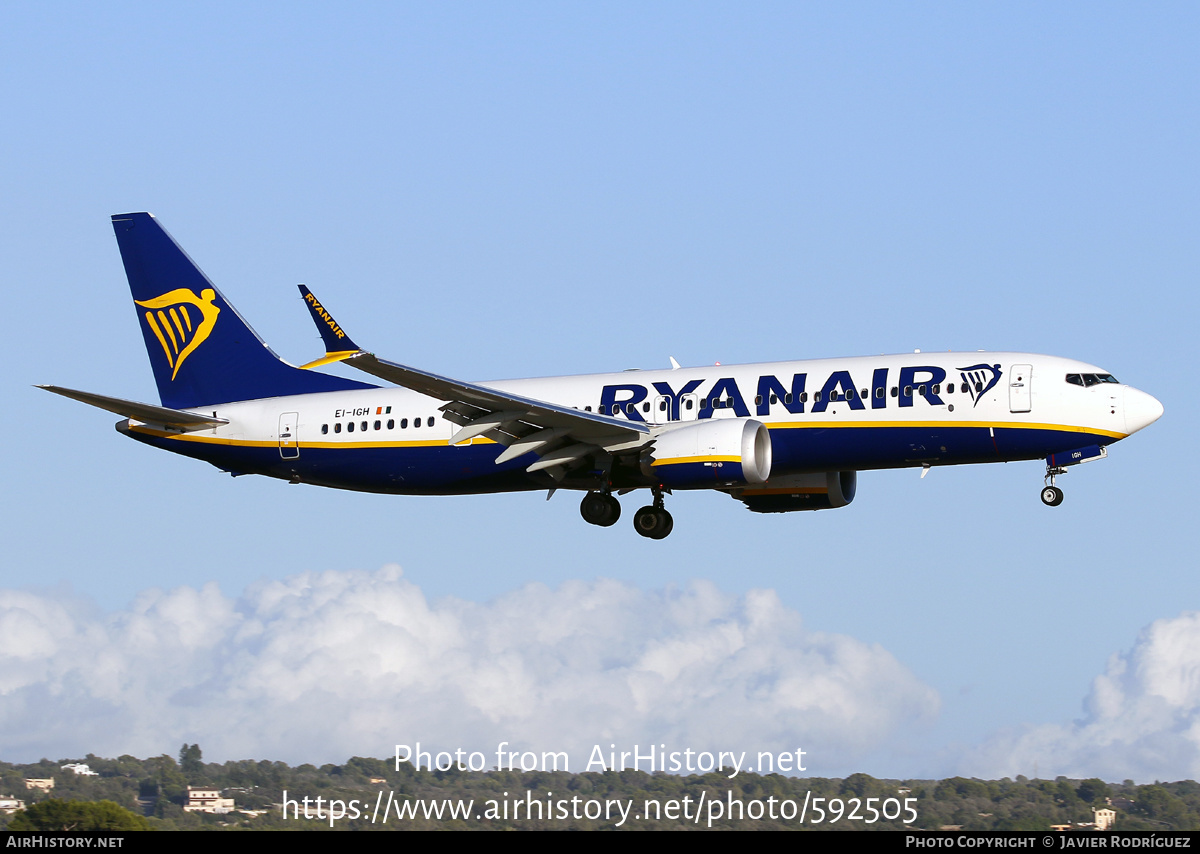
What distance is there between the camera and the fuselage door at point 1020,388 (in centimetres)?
4322

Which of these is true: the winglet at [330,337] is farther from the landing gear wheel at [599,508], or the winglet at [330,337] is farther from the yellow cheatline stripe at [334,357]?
the landing gear wheel at [599,508]

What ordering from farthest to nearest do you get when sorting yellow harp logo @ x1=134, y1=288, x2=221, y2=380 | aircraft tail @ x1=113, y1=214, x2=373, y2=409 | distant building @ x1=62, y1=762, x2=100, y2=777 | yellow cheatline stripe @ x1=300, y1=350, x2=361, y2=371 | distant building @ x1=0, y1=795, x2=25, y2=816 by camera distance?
1. distant building @ x1=62, y1=762, x2=100, y2=777
2. distant building @ x1=0, y1=795, x2=25, y2=816
3. yellow harp logo @ x1=134, y1=288, x2=221, y2=380
4. aircraft tail @ x1=113, y1=214, x2=373, y2=409
5. yellow cheatline stripe @ x1=300, y1=350, x2=361, y2=371

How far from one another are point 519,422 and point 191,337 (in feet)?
47.1

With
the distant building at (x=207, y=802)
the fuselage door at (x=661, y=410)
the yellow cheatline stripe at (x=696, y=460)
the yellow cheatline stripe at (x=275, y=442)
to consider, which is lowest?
the distant building at (x=207, y=802)

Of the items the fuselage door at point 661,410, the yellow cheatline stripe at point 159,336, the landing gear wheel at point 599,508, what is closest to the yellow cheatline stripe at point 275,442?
the yellow cheatline stripe at point 159,336

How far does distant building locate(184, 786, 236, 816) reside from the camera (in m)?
59.0

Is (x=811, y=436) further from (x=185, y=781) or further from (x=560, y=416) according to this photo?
(x=185, y=781)

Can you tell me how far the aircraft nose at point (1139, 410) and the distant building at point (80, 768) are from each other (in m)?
41.7

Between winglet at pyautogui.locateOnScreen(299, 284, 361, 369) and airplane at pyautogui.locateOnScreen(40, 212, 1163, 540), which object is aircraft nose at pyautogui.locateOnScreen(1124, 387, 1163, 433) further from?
winglet at pyautogui.locateOnScreen(299, 284, 361, 369)

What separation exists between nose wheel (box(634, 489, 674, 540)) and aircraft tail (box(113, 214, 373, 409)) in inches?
380

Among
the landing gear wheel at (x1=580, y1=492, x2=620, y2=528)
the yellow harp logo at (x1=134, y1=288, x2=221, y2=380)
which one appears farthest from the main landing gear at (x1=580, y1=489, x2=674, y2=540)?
the yellow harp logo at (x1=134, y1=288, x2=221, y2=380)
